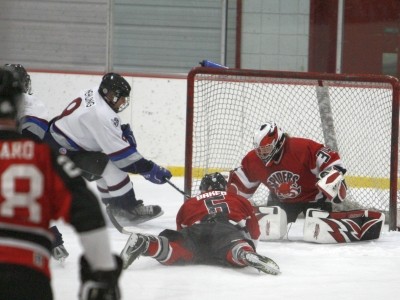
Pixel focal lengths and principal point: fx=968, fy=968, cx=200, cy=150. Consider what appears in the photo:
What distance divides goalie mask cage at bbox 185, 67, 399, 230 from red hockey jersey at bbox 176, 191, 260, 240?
37.3 inches

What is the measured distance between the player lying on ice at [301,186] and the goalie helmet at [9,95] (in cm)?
293

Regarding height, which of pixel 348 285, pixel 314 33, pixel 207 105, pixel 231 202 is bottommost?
pixel 348 285

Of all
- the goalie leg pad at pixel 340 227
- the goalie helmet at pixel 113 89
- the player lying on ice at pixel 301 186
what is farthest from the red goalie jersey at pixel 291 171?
the goalie helmet at pixel 113 89

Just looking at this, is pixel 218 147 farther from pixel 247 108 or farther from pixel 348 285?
pixel 348 285

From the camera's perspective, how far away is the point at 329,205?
506cm

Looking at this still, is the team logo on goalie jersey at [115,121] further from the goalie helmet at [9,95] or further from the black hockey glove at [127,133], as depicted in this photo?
the goalie helmet at [9,95]

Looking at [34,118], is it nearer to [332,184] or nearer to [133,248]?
[133,248]

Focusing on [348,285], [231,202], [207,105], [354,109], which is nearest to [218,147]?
[207,105]

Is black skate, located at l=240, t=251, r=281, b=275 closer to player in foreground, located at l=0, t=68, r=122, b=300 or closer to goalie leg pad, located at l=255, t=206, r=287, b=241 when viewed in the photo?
goalie leg pad, located at l=255, t=206, r=287, b=241

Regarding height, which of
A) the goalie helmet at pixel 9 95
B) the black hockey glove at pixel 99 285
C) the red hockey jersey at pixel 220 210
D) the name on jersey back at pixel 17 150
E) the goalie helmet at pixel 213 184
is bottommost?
the red hockey jersey at pixel 220 210

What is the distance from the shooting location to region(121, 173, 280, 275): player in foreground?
384 centimetres

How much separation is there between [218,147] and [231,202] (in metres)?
1.62

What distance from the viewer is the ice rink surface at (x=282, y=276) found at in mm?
3574

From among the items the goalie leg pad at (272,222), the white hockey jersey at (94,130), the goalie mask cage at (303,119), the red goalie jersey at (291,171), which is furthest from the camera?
the goalie mask cage at (303,119)
